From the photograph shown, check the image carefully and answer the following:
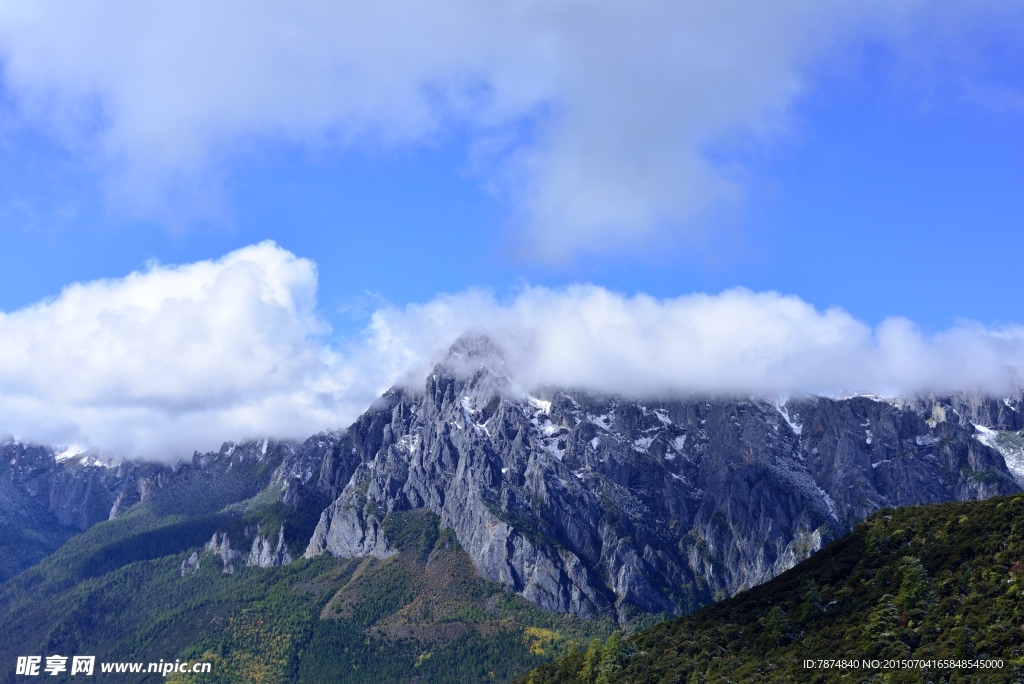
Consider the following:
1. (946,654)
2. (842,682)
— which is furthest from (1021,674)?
(842,682)

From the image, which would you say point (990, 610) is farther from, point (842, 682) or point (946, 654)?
point (842, 682)

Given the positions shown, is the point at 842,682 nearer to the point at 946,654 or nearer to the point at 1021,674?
the point at 946,654

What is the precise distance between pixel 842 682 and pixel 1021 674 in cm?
3350

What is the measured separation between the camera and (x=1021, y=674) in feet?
566

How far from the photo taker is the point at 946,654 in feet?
617

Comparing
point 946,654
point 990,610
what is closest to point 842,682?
point 946,654

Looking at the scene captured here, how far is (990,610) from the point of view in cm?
19688

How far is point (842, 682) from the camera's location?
195m

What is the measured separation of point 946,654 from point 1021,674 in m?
16.9

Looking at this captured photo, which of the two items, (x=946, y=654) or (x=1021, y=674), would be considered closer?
(x=1021, y=674)

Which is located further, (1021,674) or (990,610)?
(990,610)

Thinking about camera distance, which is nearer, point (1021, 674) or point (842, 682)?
point (1021, 674)

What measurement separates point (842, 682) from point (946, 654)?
19721 mm
